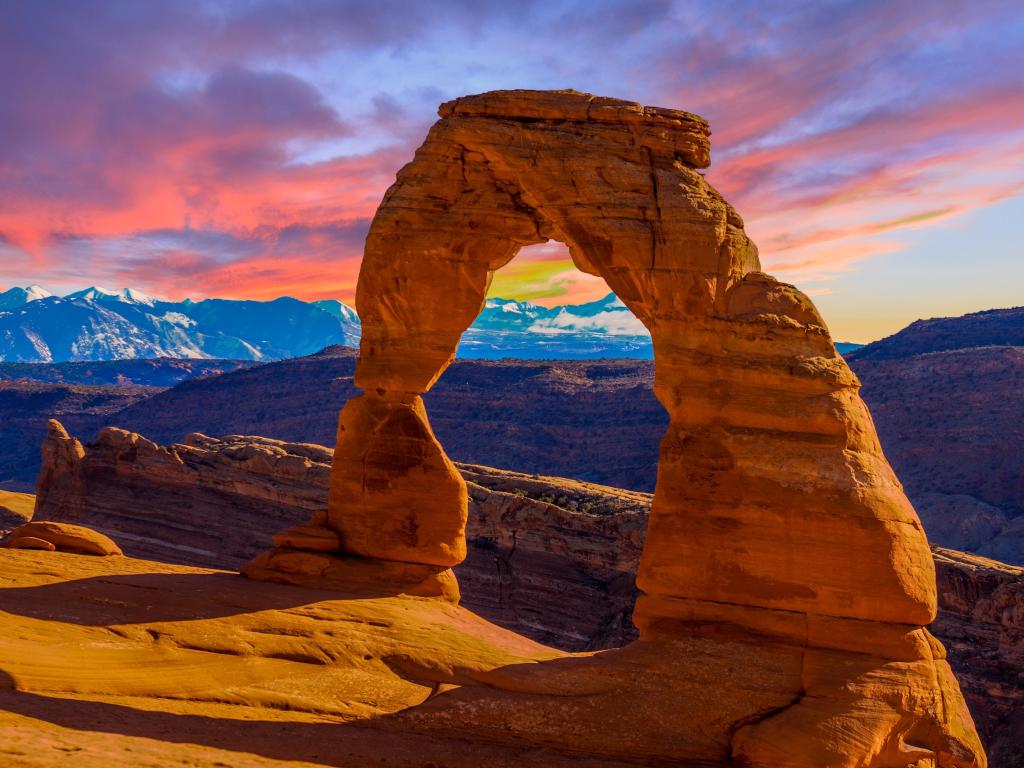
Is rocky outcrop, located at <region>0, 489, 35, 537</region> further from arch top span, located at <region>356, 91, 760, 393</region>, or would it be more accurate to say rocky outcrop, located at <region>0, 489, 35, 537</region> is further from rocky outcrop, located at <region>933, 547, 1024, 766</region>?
rocky outcrop, located at <region>933, 547, 1024, 766</region>

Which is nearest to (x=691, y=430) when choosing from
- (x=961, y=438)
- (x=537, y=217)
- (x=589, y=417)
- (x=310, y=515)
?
(x=537, y=217)

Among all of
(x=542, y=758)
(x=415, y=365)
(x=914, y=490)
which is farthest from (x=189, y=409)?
(x=542, y=758)

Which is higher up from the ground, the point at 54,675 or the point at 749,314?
the point at 749,314

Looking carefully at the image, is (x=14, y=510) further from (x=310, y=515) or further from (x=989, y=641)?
(x=989, y=641)

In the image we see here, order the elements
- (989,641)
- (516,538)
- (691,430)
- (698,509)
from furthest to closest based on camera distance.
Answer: (516,538) → (989,641) → (691,430) → (698,509)

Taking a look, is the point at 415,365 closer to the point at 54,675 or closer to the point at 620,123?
the point at 620,123

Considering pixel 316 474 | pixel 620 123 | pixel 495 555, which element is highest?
pixel 620 123

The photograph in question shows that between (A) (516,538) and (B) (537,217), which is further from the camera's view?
(A) (516,538)

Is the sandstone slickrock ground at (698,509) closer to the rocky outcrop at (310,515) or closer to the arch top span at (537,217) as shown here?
the arch top span at (537,217)

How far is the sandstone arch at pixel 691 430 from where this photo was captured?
13672mm

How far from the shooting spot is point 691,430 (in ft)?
49.4

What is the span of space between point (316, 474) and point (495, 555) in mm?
9362

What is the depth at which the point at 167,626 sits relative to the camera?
14.8 m

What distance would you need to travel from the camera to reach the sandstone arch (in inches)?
538
